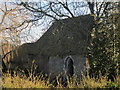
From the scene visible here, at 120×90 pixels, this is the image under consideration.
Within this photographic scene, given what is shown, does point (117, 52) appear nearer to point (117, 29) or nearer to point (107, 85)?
point (117, 29)

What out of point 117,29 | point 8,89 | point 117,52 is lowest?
point 8,89

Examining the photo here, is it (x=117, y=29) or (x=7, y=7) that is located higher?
(x=7, y=7)

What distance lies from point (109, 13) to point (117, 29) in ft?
2.00

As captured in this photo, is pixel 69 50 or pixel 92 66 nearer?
pixel 92 66

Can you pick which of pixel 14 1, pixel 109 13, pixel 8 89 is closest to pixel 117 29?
pixel 109 13

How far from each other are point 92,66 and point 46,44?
81.0 inches

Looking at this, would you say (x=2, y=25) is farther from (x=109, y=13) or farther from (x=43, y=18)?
(x=109, y=13)

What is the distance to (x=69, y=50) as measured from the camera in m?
6.76

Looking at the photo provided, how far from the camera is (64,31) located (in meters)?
6.73

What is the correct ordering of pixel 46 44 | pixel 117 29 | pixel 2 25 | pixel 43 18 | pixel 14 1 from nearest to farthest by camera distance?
pixel 2 25
pixel 14 1
pixel 117 29
pixel 43 18
pixel 46 44

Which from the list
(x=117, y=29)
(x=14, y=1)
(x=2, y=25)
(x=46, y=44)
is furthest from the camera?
(x=46, y=44)

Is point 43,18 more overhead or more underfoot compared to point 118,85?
more overhead

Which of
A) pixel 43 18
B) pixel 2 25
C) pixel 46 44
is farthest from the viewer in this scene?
pixel 46 44

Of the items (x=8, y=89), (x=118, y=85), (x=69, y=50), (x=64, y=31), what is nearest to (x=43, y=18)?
(x=64, y=31)
